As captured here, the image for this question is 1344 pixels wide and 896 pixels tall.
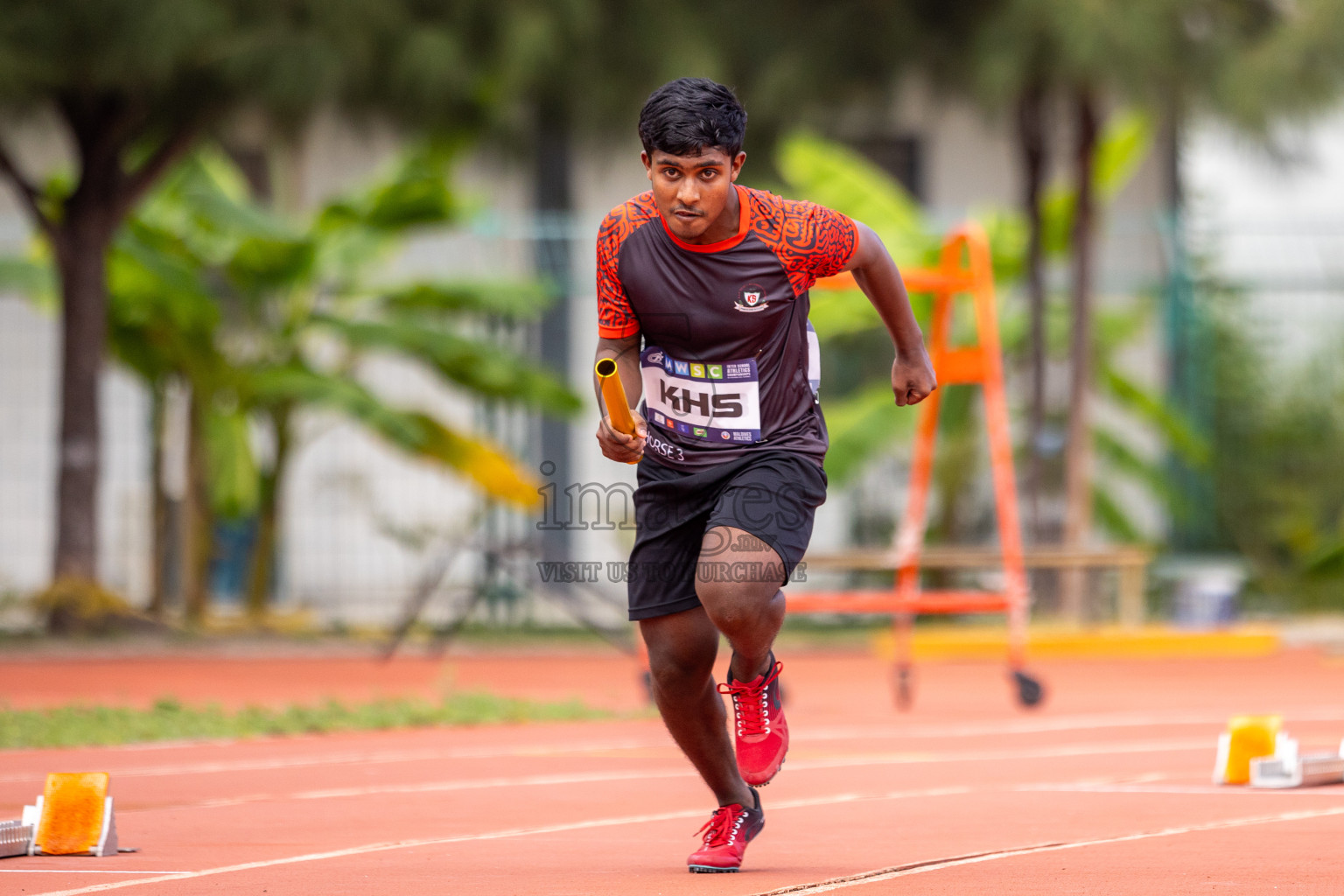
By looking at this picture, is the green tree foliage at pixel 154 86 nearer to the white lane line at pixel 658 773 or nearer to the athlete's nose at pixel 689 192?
the white lane line at pixel 658 773

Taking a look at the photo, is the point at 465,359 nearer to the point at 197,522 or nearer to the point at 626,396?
the point at 197,522

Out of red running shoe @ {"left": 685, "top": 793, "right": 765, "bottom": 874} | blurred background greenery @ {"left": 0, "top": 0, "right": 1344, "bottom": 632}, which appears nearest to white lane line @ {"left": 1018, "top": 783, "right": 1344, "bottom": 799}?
red running shoe @ {"left": 685, "top": 793, "right": 765, "bottom": 874}

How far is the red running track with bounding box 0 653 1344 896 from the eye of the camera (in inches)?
168

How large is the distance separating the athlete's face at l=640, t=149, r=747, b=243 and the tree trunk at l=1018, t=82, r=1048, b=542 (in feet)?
33.9

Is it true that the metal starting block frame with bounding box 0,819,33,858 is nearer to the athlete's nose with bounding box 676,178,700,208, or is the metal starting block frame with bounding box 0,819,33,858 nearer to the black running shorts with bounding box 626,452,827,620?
the black running shorts with bounding box 626,452,827,620

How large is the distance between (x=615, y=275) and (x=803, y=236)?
463 millimetres

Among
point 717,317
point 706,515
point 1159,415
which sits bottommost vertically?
point 706,515

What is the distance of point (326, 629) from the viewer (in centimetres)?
1511

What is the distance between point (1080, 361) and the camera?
14281 mm

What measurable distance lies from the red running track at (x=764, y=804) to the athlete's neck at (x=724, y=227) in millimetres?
1483

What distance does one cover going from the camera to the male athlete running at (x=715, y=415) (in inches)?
170

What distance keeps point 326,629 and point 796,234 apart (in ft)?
36.7

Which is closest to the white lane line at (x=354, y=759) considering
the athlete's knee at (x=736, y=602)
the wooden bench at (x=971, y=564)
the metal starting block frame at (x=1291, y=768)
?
the wooden bench at (x=971, y=564)

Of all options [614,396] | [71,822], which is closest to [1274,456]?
[614,396]
